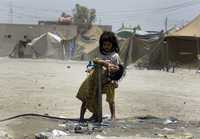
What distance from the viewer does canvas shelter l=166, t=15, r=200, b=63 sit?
36156 mm

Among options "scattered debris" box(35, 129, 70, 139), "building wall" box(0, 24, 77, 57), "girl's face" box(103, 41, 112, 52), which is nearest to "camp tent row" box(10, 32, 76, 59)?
"building wall" box(0, 24, 77, 57)

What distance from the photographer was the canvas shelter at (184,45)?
36156 mm

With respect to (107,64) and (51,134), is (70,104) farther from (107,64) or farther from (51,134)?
(51,134)

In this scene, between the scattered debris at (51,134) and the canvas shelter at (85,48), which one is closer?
the scattered debris at (51,134)

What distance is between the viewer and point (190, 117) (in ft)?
38.4

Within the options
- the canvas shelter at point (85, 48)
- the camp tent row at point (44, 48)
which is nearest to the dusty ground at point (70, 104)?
the canvas shelter at point (85, 48)

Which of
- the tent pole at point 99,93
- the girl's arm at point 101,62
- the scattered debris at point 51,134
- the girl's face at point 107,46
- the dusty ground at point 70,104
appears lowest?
the dusty ground at point 70,104

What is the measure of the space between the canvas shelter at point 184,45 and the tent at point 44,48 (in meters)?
20.4

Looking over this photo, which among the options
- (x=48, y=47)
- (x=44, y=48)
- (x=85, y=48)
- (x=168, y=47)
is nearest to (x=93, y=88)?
(x=168, y=47)

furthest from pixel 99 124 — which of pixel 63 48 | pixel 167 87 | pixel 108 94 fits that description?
pixel 63 48

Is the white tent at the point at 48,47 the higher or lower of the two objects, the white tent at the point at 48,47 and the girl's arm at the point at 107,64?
the lower

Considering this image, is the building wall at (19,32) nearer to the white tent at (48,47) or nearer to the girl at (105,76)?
the white tent at (48,47)

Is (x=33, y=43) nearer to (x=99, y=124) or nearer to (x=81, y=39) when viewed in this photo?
(x=81, y=39)

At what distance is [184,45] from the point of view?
36.8 metres
